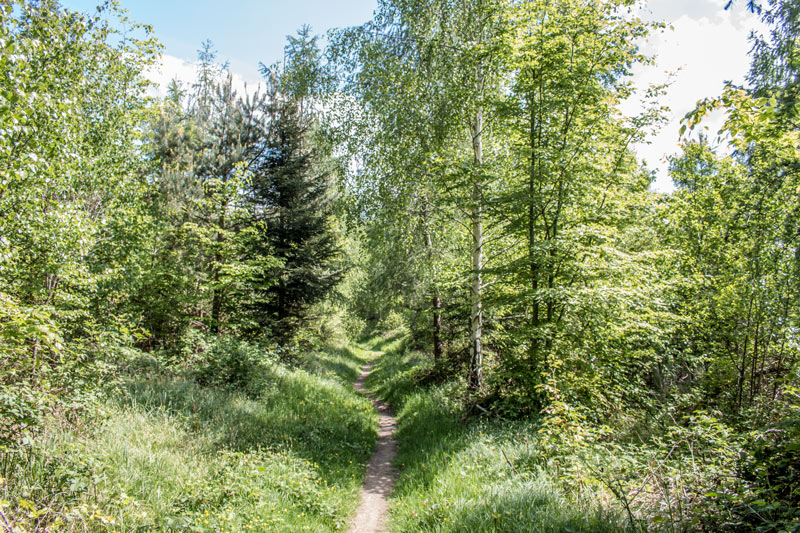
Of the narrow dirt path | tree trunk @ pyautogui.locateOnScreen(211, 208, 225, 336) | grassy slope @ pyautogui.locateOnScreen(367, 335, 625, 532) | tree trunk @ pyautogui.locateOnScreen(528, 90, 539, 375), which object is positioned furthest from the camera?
tree trunk @ pyautogui.locateOnScreen(211, 208, 225, 336)

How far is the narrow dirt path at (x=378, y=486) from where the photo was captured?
5461 millimetres

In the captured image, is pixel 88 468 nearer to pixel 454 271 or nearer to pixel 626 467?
pixel 626 467

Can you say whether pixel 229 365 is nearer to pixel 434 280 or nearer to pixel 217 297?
pixel 217 297

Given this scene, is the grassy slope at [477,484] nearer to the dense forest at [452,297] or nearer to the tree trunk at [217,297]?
the dense forest at [452,297]

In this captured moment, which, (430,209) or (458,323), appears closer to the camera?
(430,209)

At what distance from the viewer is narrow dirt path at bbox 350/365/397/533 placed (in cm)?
546

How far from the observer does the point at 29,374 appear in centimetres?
581

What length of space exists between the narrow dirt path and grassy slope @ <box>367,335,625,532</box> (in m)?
0.22

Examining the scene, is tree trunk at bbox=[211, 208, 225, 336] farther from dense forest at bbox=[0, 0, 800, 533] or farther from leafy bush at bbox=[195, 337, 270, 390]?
leafy bush at bbox=[195, 337, 270, 390]

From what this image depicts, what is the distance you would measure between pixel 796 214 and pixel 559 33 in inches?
220

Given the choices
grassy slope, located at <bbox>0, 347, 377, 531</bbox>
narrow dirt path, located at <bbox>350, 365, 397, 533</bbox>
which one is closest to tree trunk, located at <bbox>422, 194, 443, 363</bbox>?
narrow dirt path, located at <bbox>350, 365, 397, 533</bbox>

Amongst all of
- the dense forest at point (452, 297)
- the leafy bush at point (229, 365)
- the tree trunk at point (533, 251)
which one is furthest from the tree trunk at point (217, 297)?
the tree trunk at point (533, 251)

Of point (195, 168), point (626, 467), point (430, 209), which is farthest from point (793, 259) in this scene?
point (195, 168)

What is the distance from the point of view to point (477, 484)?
5137 millimetres
